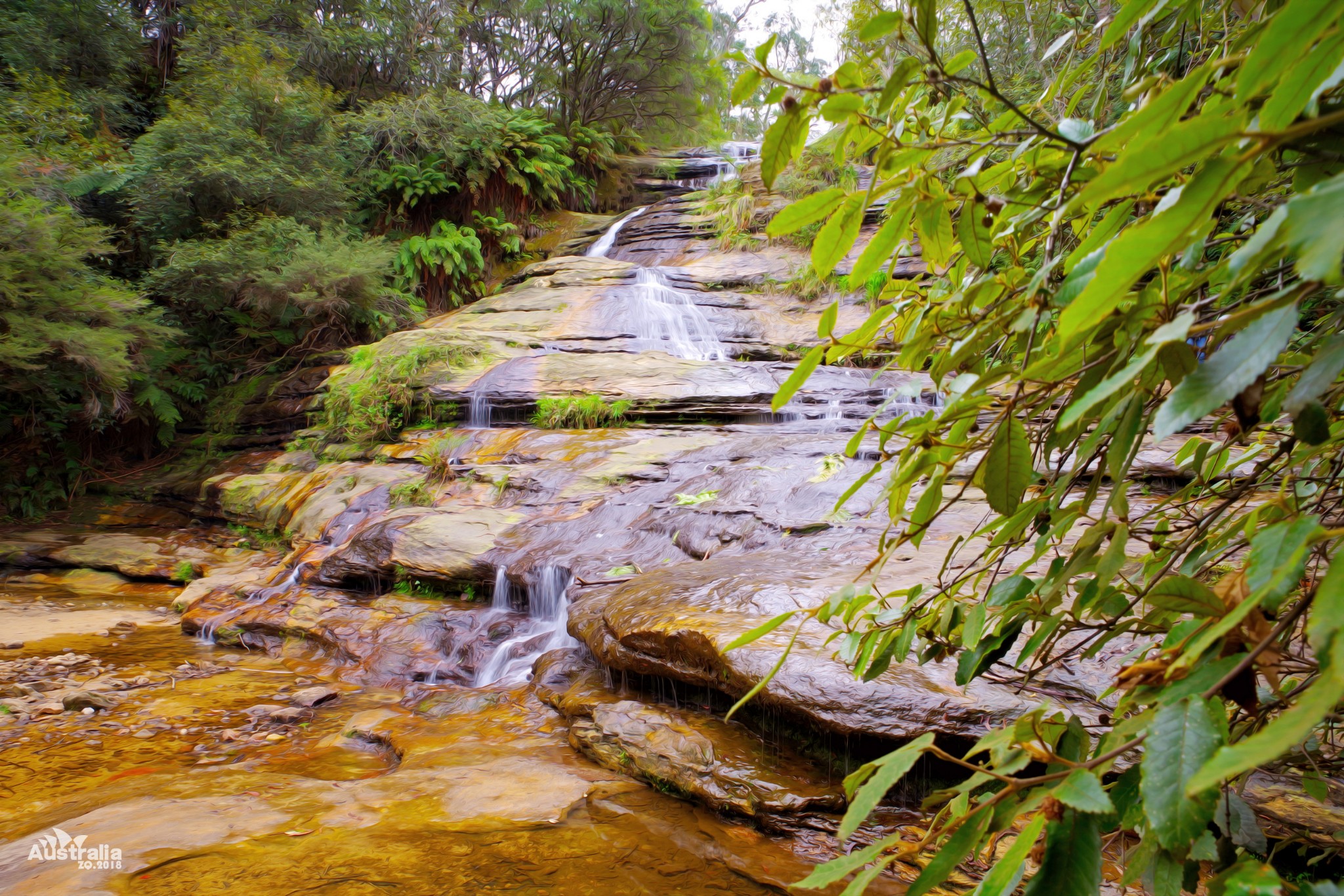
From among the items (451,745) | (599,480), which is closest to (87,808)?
(451,745)

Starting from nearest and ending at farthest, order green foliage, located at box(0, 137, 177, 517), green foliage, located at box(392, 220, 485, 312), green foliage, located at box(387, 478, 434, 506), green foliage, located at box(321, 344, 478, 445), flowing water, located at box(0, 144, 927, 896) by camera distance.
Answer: flowing water, located at box(0, 144, 927, 896) < green foliage, located at box(387, 478, 434, 506) < green foliage, located at box(0, 137, 177, 517) < green foliage, located at box(321, 344, 478, 445) < green foliage, located at box(392, 220, 485, 312)

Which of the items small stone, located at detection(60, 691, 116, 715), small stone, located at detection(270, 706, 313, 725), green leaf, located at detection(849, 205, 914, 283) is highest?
green leaf, located at detection(849, 205, 914, 283)

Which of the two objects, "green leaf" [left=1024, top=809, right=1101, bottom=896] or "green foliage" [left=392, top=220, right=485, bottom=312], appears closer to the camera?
"green leaf" [left=1024, top=809, right=1101, bottom=896]

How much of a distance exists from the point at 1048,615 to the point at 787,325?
29.5 ft

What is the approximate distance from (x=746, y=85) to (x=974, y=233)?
0.34m

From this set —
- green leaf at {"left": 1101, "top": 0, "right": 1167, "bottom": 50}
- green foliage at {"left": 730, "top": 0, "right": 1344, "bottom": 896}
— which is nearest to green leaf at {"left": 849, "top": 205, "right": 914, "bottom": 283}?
green foliage at {"left": 730, "top": 0, "right": 1344, "bottom": 896}

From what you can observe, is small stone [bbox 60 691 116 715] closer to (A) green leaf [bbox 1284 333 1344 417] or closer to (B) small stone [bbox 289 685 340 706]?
(B) small stone [bbox 289 685 340 706]

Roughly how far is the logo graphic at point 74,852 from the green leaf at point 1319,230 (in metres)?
3.03

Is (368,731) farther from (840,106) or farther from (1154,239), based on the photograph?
(1154,239)

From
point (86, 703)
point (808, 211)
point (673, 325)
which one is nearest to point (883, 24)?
point (808, 211)

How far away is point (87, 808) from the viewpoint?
2.53 metres

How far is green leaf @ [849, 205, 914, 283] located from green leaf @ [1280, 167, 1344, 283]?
0.42 meters

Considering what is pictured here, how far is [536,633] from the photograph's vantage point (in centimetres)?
450

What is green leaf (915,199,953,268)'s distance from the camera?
776 millimetres
